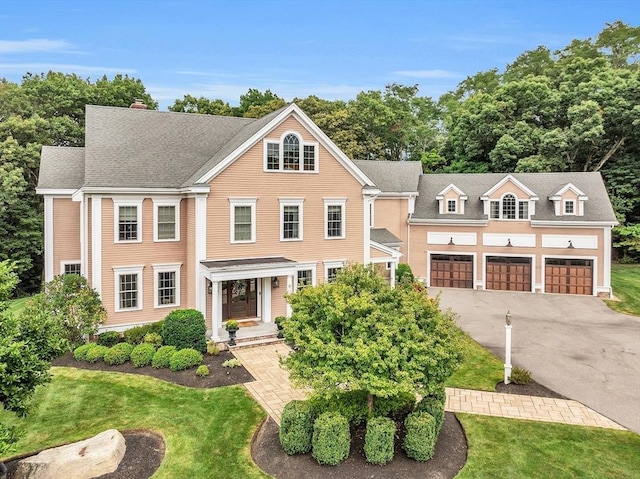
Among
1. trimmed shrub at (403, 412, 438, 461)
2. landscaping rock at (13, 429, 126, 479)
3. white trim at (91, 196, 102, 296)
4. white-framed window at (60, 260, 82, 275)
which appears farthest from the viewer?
white-framed window at (60, 260, 82, 275)

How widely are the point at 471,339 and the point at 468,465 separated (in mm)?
10012

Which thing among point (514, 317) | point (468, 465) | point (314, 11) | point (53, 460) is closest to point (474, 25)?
point (314, 11)

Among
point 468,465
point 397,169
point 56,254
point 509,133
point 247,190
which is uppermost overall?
point 509,133

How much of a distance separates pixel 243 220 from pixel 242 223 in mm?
142

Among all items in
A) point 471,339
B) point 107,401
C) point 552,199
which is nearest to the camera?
point 107,401

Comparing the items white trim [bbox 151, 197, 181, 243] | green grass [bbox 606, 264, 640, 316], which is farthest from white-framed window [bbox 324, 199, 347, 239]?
green grass [bbox 606, 264, 640, 316]

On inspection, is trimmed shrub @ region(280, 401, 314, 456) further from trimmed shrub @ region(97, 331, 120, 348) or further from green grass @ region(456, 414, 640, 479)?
trimmed shrub @ region(97, 331, 120, 348)

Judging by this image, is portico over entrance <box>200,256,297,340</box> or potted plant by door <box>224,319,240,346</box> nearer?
potted plant by door <box>224,319,240,346</box>

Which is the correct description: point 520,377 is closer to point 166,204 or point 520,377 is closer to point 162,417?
point 162,417

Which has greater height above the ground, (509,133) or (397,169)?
(509,133)

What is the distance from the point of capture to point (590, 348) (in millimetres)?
17109

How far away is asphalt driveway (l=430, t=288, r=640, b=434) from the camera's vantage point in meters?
13.0

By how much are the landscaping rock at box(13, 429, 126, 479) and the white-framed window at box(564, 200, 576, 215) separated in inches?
1120

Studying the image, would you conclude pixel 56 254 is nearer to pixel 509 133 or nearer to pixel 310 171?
pixel 310 171
